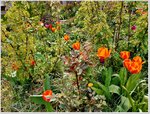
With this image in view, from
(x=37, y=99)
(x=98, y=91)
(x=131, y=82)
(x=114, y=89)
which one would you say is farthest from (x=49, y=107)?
(x=131, y=82)

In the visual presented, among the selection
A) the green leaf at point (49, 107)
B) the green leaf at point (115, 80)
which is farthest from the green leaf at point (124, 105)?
the green leaf at point (49, 107)

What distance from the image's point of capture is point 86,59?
214cm

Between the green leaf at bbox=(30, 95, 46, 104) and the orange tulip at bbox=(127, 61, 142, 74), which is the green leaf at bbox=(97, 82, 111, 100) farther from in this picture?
the green leaf at bbox=(30, 95, 46, 104)

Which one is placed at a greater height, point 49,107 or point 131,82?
→ point 131,82

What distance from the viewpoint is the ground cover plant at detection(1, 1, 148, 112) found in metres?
2.20

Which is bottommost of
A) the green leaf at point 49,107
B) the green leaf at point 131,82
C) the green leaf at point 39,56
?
the green leaf at point 49,107

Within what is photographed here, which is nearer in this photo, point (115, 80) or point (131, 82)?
point (131, 82)

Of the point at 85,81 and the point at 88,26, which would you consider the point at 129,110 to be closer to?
the point at 85,81

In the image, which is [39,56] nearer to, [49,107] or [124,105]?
[49,107]

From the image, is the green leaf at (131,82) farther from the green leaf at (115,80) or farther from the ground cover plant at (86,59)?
the green leaf at (115,80)

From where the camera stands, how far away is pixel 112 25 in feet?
8.94

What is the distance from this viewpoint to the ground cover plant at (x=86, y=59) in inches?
86.5

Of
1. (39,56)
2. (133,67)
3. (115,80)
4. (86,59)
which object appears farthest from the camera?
(39,56)

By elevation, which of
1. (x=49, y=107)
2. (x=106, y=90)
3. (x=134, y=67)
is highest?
(x=134, y=67)
